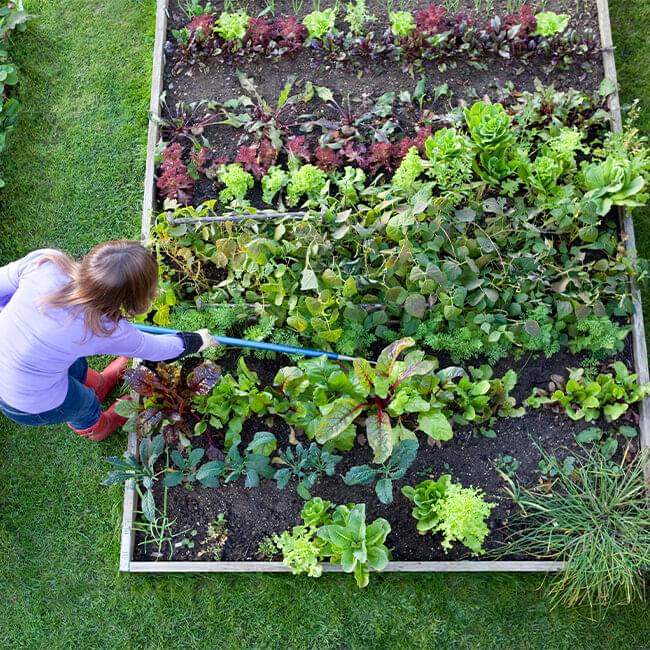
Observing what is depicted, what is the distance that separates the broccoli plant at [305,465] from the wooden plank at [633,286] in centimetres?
166

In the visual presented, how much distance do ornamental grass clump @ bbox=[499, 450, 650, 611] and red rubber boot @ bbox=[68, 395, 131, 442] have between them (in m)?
2.15

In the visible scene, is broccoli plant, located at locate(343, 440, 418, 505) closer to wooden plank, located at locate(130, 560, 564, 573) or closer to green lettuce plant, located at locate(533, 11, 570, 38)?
wooden plank, located at locate(130, 560, 564, 573)

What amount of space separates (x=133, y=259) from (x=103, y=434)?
62.2 inches

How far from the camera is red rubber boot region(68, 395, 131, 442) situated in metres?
3.52

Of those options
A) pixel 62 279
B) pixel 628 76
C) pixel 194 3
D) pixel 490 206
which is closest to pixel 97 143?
pixel 194 3

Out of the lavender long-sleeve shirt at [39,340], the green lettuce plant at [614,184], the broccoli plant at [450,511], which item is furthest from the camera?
the green lettuce plant at [614,184]

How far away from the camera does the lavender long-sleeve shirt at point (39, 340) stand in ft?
8.20

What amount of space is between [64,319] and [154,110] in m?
2.15

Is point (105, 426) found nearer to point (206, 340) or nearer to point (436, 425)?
point (206, 340)

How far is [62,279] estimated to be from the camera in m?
2.49

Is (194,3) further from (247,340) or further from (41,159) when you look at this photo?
(247,340)

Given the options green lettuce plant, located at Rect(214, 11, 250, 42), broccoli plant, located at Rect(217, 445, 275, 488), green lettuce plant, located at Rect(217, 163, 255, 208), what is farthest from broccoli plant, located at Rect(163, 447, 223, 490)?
green lettuce plant, located at Rect(214, 11, 250, 42)

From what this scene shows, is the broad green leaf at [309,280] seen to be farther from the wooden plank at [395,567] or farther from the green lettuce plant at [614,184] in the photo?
the green lettuce plant at [614,184]

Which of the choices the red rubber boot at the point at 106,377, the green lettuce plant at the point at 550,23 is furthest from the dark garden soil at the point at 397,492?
the green lettuce plant at the point at 550,23
